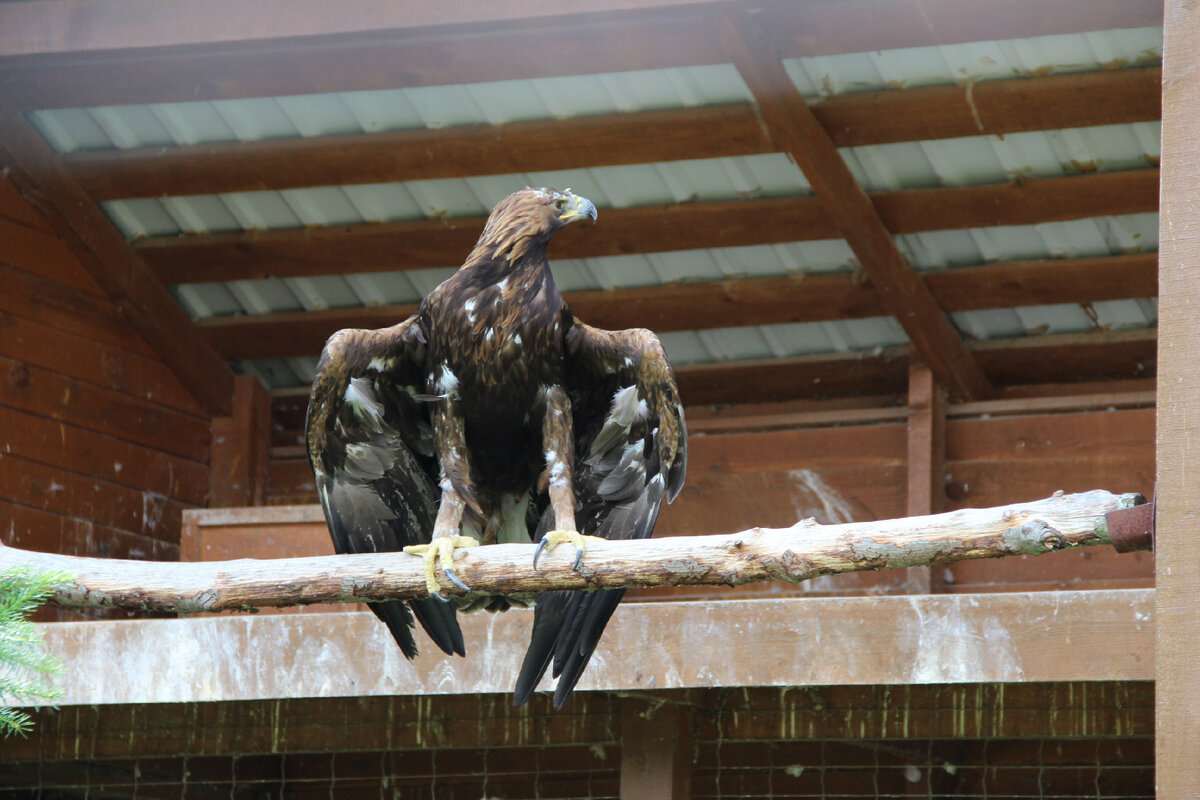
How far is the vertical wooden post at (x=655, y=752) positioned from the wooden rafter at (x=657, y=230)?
2.32m

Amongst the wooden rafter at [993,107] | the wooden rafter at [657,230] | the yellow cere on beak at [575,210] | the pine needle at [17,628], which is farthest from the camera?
the wooden rafter at [657,230]

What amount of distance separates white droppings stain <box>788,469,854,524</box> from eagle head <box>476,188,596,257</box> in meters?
3.18

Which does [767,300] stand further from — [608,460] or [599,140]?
[608,460]

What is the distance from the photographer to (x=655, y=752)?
5039 mm

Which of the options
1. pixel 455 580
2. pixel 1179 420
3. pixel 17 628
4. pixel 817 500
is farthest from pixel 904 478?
pixel 17 628

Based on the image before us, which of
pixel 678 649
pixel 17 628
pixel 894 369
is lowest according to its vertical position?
pixel 17 628

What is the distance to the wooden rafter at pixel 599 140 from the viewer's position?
5715 mm

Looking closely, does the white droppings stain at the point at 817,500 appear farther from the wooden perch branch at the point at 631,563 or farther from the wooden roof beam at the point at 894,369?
the wooden perch branch at the point at 631,563

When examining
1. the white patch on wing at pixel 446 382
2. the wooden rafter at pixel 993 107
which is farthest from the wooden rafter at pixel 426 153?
the white patch on wing at pixel 446 382

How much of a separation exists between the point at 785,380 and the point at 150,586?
4630 mm

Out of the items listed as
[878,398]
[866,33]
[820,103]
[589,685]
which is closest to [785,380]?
[878,398]

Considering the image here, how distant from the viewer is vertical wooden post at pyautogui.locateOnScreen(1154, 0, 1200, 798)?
2.31 m

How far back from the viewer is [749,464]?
7391 mm

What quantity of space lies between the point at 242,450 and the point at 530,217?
3934mm
